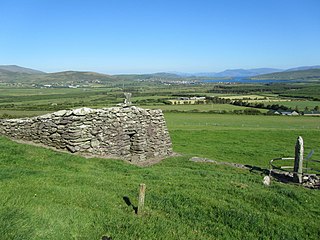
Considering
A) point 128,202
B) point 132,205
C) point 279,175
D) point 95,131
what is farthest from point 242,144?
point 132,205

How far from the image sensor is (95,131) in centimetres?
1780

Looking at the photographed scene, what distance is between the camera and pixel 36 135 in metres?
17.4

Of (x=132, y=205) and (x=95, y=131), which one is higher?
(x=95, y=131)

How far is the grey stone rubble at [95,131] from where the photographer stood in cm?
1686

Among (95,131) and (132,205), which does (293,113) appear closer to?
(95,131)

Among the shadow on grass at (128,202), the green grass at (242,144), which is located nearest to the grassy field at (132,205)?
the shadow on grass at (128,202)

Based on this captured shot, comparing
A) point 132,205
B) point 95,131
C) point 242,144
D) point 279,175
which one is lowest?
point 242,144

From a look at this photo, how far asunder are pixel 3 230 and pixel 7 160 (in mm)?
7892

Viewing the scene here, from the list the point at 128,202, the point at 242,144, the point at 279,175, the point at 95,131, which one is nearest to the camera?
the point at 128,202

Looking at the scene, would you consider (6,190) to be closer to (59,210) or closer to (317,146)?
(59,210)

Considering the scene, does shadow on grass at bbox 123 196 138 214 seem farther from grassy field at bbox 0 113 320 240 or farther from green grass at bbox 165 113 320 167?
green grass at bbox 165 113 320 167

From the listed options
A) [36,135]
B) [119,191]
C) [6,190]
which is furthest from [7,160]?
[119,191]

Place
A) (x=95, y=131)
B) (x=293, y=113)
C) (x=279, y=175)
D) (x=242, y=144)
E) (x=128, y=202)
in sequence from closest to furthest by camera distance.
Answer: (x=128, y=202)
(x=95, y=131)
(x=279, y=175)
(x=242, y=144)
(x=293, y=113)

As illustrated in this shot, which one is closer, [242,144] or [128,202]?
[128,202]
